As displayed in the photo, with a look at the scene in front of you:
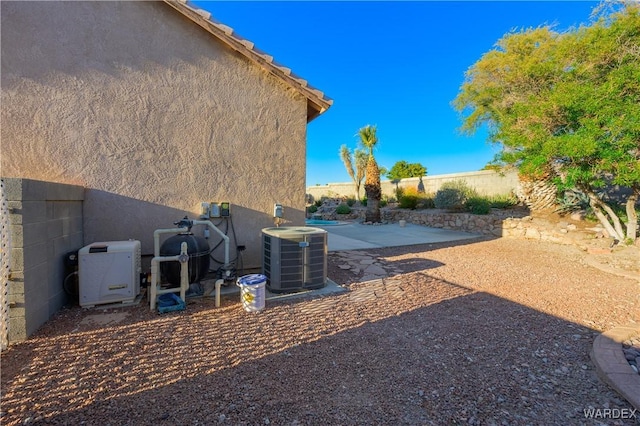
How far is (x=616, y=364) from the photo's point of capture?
2957mm

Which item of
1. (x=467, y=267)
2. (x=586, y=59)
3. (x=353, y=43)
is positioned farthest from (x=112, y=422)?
(x=353, y=43)

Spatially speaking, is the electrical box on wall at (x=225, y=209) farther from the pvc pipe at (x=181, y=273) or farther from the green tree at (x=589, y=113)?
the green tree at (x=589, y=113)

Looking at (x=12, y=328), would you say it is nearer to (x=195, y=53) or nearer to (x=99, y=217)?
(x=99, y=217)

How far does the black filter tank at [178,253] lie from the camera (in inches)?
186

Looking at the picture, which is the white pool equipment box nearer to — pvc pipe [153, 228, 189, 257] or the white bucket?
pvc pipe [153, 228, 189, 257]

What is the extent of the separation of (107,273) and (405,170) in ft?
132

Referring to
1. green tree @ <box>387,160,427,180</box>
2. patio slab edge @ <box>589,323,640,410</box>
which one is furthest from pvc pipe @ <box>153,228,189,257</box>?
green tree @ <box>387,160,427,180</box>

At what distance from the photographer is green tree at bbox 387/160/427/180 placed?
40031 mm

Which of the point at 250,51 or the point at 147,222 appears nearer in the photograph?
the point at 147,222

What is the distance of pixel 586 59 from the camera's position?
8.88m

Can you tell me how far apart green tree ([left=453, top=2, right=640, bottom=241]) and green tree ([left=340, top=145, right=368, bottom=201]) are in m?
14.2

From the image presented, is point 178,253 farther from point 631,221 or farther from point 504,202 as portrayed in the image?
point 504,202

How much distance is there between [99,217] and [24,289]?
2025 mm

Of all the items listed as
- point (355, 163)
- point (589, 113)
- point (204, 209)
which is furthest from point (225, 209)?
point (355, 163)
